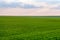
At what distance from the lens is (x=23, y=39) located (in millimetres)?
12766

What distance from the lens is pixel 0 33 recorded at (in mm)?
15695

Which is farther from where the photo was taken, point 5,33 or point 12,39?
point 5,33

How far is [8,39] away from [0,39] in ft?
2.62

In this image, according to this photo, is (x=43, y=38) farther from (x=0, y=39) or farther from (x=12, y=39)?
(x=0, y=39)

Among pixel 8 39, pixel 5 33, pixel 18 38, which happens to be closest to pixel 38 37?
pixel 18 38

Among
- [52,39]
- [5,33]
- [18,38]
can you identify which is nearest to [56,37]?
[52,39]

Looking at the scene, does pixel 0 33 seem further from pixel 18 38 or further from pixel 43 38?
pixel 43 38

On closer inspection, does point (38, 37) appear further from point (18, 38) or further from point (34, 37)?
point (18, 38)

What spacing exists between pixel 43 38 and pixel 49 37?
62cm

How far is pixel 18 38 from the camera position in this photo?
13.0m

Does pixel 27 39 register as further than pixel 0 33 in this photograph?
No

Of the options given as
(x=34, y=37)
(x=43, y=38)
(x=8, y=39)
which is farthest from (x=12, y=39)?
(x=43, y=38)

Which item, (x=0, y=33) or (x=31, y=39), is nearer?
(x=31, y=39)

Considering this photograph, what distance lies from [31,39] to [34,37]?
57cm
